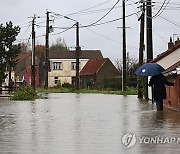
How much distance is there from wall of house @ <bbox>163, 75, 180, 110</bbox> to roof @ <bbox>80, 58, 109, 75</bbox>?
218 ft

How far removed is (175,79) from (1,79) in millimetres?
30619

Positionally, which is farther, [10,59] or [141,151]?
[10,59]

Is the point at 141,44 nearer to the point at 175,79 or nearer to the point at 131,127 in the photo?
the point at 175,79

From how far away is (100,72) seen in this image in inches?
3642

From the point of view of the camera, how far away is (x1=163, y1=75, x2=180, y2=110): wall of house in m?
23.2

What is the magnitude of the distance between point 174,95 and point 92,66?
71080 mm

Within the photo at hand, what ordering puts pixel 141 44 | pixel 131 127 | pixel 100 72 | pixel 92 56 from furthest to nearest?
pixel 92 56 < pixel 100 72 < pixel 141 44 < pixel 131 127

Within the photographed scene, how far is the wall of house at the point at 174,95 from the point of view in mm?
23219

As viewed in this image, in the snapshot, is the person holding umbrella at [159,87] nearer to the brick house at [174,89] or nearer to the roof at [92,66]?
the brick house at [174,89]

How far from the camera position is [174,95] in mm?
24438

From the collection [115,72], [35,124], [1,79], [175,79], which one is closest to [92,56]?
[115,72]

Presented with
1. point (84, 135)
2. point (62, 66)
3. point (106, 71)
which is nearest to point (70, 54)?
point (62, 66)

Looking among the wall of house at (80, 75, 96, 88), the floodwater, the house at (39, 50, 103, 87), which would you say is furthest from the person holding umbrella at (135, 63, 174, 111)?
the house at (39, 50, 103, 87)

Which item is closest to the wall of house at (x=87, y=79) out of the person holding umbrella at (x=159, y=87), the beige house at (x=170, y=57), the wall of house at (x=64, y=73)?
the wall of house at (x=64, y=73)
